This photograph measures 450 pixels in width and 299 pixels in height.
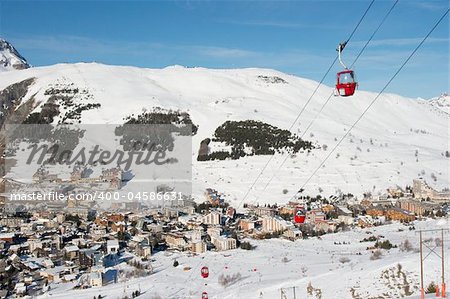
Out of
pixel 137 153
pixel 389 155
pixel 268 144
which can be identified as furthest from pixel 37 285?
pixel 389 155

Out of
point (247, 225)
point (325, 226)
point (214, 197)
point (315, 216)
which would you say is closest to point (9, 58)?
point (214, 197)

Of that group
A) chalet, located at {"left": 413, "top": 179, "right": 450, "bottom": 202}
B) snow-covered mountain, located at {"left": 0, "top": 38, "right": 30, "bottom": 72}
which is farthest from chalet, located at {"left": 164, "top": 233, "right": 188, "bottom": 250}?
snow-covered mountain, located at {"left": 0, "top": 38, "right": 30, "bottom": 72}

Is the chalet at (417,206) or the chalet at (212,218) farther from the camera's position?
the chalet at (417,206)

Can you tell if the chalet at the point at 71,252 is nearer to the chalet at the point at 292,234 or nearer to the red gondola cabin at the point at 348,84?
the chalet at the point at 292,234

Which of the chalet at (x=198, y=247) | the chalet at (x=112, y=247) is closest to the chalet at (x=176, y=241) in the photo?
the chalet at (x=198, y=247)

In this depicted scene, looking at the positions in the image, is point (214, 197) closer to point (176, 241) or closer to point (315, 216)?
point (315, 216)

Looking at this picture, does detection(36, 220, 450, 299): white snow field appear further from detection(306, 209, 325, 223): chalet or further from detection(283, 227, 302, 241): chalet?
detection(306, 209, 325, 223): chalet
